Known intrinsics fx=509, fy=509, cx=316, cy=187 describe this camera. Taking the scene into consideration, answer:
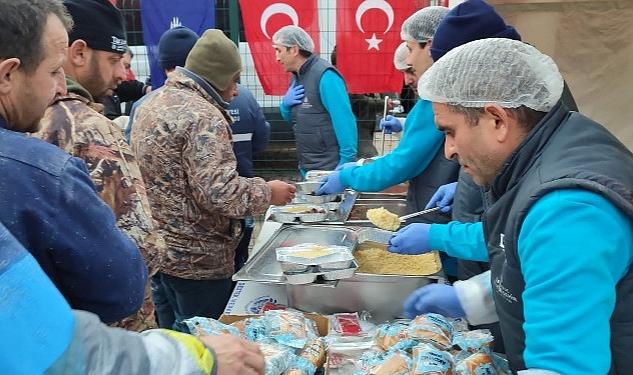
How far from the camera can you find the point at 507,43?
1271mm

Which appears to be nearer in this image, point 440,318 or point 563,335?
point 563,335

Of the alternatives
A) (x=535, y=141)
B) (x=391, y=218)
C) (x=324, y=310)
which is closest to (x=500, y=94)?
(x=535, y=141)

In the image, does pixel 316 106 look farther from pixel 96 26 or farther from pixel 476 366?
pixel 476 366

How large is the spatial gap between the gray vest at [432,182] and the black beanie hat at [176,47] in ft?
4.99

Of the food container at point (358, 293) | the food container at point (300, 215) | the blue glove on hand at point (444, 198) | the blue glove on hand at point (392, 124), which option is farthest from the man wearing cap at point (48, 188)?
the blue glove on hand at point (392, 124)

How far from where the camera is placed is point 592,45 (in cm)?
243

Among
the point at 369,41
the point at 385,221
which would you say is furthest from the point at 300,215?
the point at 369,41

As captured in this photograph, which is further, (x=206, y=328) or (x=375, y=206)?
(x=375, y=206)

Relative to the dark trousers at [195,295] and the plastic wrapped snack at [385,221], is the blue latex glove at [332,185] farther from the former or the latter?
the dark trousers at [195,295]

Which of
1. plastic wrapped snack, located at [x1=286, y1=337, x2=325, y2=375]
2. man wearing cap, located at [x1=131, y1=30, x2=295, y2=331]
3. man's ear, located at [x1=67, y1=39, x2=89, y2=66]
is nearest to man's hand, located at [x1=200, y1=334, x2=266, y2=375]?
plastic wrapped snack, located at [x1=286, y1=337, x2=325, y2=375]

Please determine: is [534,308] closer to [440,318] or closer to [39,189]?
[440,318]

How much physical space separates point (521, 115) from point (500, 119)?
52 mm

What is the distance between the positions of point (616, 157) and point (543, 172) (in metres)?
0.16

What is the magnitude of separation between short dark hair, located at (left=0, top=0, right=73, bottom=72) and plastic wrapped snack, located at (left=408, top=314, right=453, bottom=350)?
4.03ft
